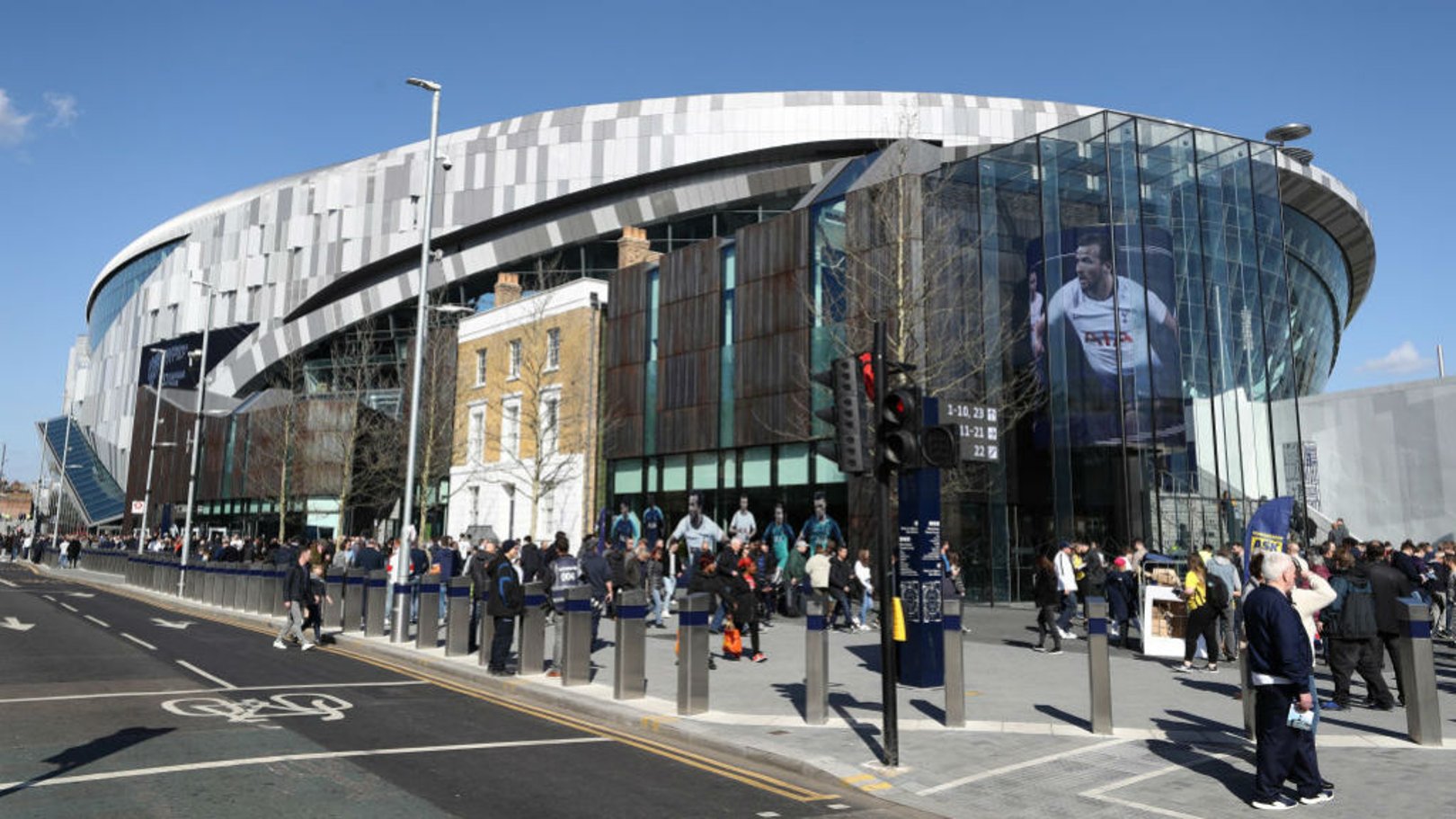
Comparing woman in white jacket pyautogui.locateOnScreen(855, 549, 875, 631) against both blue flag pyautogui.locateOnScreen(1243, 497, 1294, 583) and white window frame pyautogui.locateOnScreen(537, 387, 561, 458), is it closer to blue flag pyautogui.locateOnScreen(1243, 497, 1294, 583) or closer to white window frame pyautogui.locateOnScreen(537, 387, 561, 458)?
blue flag pyautogui.locateOnScreen(1243, 497, 1294, 583)

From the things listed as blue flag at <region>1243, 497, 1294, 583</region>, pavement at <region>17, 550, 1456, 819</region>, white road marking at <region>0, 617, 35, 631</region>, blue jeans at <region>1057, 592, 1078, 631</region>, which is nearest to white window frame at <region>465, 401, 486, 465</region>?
white road marking at <region>0, 617, 35, 631</region>

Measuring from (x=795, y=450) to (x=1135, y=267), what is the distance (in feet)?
36.3

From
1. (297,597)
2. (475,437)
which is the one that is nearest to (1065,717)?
(297,597)

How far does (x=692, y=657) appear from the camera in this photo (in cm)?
1036

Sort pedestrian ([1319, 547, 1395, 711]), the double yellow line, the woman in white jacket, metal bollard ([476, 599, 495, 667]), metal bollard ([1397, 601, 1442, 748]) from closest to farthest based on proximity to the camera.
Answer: the double yellow line, metal bollard ([1397, 601, 1442, 748]), pedestrian ([1319, 547, 1395, 711]), metal bollard ([476, 599, 495, 667]), the woman in white jacket

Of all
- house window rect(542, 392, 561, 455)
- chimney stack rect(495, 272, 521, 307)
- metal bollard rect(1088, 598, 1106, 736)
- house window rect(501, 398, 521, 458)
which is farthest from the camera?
chimney stack rect(495, 272, 521, 307)

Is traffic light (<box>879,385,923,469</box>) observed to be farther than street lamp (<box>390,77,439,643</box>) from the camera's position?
No

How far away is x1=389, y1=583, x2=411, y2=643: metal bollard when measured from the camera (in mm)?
17109

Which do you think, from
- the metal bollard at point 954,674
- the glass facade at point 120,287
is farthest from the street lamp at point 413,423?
the glass facade at point 120,287

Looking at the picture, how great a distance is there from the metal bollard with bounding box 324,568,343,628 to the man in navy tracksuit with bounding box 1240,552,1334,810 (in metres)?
17.9

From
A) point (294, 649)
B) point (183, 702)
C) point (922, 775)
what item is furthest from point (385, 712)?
point (294, 649)

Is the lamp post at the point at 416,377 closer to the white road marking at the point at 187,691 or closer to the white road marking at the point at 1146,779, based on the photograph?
the white road marking at the point at 187,691

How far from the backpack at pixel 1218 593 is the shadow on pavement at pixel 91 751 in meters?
13.0

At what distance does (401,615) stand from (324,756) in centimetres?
958
